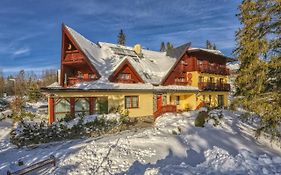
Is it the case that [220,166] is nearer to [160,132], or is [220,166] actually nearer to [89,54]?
[160,132]

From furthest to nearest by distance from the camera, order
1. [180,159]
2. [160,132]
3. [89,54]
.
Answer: [89,54], [160,132], [180,159]

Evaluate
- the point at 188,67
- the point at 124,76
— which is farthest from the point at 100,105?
the point at 188,67

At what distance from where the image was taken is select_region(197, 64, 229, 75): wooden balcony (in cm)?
3881

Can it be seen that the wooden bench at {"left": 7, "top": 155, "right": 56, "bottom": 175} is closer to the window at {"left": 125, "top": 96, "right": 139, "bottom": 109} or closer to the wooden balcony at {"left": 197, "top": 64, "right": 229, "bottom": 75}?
the window at {"left": 125, "top": 96, "right": 139, "bottom": 109}

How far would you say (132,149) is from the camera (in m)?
15.6

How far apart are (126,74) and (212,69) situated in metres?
14.8

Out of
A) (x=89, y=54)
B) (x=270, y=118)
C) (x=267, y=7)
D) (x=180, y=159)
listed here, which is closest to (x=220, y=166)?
(x=180, y=159)

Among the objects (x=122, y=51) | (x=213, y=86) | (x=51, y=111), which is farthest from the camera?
(x=213, y=86)

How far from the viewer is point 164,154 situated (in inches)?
602

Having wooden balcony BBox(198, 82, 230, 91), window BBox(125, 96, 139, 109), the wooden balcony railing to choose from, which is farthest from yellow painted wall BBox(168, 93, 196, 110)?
window BBox(125, 96, 139, 109)

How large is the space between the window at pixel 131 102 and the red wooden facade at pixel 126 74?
2.46m

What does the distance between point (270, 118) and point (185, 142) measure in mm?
5035

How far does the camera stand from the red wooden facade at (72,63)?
101 feet

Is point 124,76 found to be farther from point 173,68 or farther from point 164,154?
point 164,154
